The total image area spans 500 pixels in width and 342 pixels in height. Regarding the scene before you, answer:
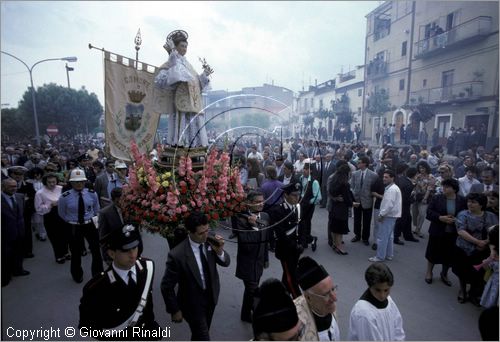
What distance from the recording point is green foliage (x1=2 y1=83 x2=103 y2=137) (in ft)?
108

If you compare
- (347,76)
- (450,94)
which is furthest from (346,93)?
(450,94)

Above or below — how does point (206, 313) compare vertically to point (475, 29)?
below

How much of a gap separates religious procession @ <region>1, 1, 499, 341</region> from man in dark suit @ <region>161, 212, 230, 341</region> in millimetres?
15

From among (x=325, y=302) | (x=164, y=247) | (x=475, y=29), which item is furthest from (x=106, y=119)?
(x=475, y=29)

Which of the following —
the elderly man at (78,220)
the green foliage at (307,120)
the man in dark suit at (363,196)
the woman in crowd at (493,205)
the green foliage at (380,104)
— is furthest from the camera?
the green foliage at (380,104)

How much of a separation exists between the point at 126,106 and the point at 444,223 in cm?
683

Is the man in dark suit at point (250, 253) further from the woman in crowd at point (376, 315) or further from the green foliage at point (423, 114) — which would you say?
the green foliage at point (423, 114)

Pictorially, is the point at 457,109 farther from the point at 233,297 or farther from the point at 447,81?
the point at 233,297

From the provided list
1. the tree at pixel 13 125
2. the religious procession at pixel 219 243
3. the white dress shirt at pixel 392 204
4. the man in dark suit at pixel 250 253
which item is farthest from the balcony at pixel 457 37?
the tree at pixel 13 125

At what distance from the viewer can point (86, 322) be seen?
2.71m

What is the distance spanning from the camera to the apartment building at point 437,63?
20.2m

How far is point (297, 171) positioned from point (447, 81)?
20.3 meters

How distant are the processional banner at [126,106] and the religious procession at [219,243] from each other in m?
0.03

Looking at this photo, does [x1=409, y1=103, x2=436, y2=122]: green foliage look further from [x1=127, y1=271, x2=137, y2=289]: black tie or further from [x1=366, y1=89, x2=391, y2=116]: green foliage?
[x1=127, y1=271, x2=137, y2=289]: black tie
